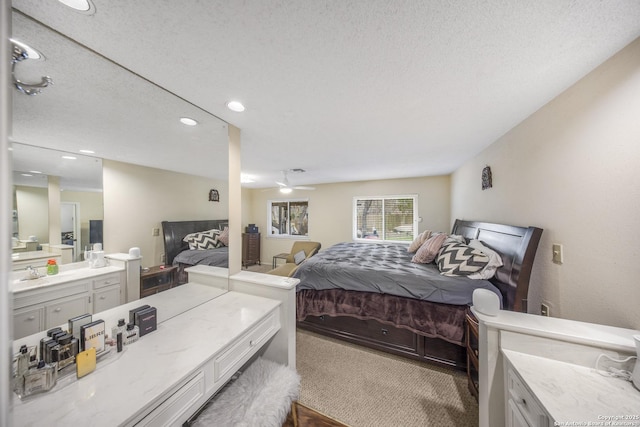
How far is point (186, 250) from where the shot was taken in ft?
5.34

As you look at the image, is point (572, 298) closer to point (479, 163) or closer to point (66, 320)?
point (479, 163)

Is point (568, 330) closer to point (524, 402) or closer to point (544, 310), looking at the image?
point (524, 402)

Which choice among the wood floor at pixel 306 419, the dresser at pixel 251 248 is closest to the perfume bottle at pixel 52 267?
the wood floor at pixel 306 419

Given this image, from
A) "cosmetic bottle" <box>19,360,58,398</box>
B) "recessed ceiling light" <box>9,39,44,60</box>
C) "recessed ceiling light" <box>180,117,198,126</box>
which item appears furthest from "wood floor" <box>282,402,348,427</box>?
"recessed ceiling light" <box>9,39,44,60</box>

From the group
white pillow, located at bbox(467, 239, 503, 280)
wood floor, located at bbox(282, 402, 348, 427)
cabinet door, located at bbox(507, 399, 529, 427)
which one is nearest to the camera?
cabinet door, located at bbox(507, 399, 529, 427)

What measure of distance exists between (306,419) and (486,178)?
2872 millimetres

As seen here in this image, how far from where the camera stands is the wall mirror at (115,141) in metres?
0.91

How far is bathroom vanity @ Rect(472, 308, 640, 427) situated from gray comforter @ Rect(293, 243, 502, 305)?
Result: 775mm

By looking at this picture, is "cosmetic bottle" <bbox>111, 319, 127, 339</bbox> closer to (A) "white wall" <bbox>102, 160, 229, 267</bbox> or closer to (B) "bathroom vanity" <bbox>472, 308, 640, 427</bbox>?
(A) "white wall" <bbox>102, 160, 229, 267</bbox>

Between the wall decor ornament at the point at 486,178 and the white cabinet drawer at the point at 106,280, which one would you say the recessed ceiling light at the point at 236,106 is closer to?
the white cabinet drawer at the point at 106,280

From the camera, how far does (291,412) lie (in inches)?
48.6

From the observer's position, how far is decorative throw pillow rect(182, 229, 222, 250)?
1.67 meters

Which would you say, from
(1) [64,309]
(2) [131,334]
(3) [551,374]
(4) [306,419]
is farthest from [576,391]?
(1) [64,309]

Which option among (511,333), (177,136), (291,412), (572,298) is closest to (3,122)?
(177,136)
